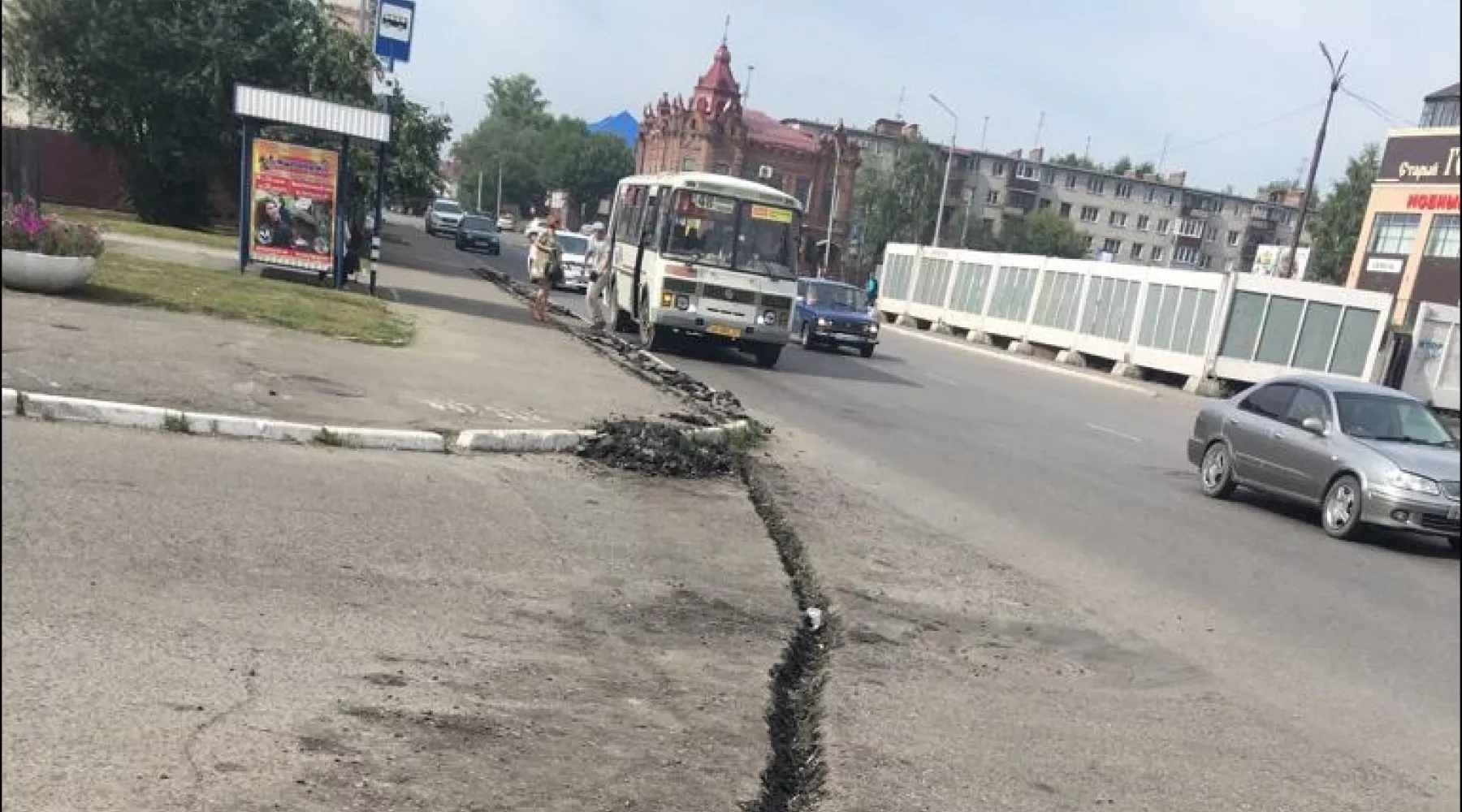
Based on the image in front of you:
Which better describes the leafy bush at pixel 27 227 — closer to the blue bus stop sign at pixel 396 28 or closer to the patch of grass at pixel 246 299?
the blue bus stop sign at pixel 396 28

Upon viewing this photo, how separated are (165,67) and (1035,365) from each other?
27.4 metres

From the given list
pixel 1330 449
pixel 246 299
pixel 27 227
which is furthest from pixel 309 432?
pixel 1330 449

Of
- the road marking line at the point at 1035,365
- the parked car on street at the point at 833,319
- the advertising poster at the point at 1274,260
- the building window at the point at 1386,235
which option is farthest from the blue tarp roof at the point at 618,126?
the advertising poster at the point at 1274,260

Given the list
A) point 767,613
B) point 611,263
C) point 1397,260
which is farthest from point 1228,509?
point 1397,260

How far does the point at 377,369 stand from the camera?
995 centimetres

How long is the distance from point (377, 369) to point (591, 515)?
4.14 m

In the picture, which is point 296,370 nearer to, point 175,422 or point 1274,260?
point 175,422

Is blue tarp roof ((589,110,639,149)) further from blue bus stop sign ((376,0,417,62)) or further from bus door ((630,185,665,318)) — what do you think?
bus door ((630,185,665,318))

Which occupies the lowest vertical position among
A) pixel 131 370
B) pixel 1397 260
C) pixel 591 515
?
pixel 591 515

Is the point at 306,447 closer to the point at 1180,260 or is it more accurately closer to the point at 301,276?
the point at 301,276

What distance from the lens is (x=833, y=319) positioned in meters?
22.7

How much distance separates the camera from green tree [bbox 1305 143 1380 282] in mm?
54750

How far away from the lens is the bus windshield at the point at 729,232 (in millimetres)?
16047

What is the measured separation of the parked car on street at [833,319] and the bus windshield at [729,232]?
18.3 feet
